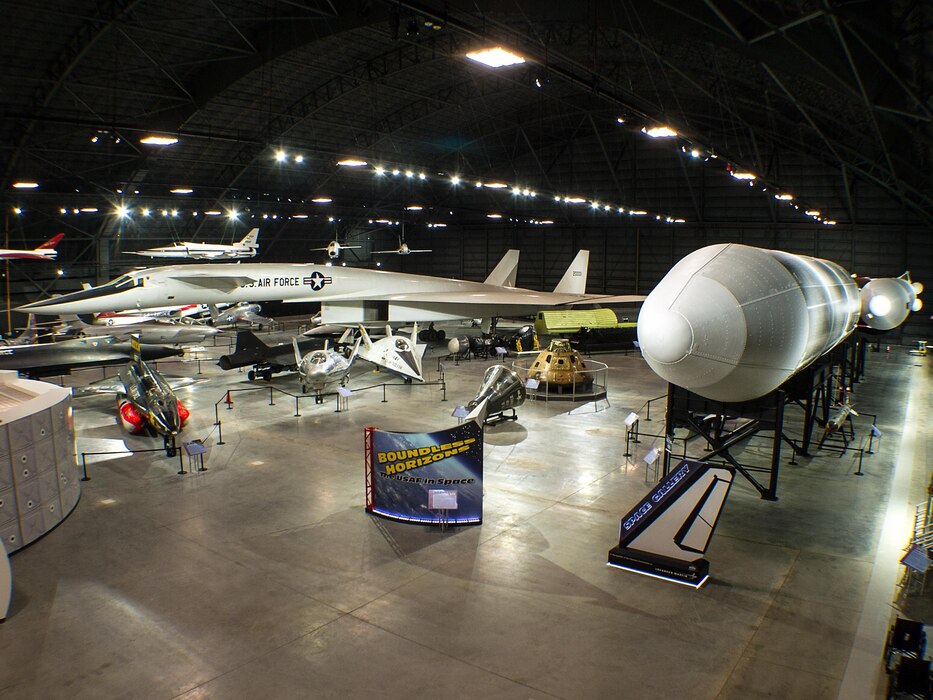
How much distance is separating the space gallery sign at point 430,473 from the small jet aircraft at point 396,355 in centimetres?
1059

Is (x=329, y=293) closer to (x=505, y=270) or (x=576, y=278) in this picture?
(x=505, y=270)

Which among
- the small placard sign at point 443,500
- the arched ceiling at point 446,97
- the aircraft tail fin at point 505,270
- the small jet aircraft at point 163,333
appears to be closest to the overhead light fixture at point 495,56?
the arched ceiling at point 446,97

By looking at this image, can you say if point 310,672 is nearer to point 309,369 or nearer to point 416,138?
point 309,369

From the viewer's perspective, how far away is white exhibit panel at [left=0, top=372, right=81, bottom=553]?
902cm

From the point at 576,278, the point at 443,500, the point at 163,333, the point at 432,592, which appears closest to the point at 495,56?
the point at 443,500

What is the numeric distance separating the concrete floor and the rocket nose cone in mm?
3391

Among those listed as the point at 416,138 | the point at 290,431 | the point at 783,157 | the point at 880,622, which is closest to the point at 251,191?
the point at 416,138

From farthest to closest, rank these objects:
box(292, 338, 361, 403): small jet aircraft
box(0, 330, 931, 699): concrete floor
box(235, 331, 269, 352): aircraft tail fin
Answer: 1. box(235, 331, 269, 352): aircraft tail fin
2. box(292, 338, 361, 403): small jet aircraft
3. box(0, 330, 931, 699): concrete floor

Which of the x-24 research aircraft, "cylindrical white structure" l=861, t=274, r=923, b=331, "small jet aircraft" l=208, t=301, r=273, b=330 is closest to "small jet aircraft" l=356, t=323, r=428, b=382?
the x-24 research aircraft

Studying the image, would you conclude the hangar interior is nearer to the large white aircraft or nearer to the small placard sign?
the small placard sign

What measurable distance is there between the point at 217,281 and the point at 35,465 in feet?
39.1

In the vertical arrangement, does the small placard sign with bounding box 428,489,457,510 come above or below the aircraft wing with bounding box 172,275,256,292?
below

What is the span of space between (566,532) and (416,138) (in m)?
33.7

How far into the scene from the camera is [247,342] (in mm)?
21406
